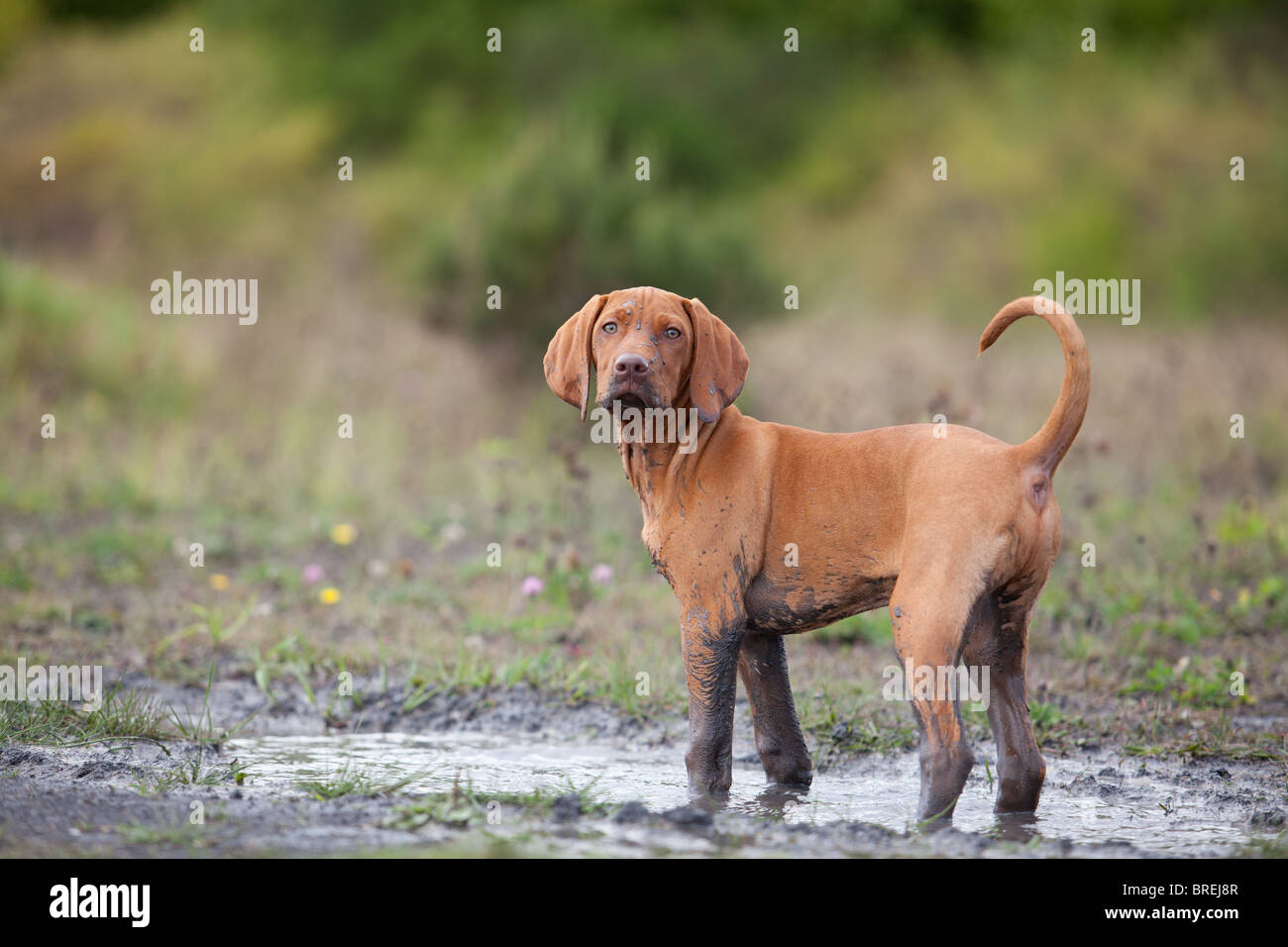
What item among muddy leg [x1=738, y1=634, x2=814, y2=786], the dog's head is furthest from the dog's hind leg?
the dog's head

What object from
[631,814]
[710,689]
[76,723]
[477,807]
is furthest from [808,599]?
[76,723]

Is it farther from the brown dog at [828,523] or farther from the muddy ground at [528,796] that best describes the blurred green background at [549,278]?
the brown dog at [828,523]

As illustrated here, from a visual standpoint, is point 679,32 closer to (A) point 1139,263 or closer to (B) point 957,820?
(A) point 1139,263

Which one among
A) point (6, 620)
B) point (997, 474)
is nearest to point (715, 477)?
point (997, 474)

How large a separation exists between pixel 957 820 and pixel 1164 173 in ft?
66.9

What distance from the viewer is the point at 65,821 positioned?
433 cm

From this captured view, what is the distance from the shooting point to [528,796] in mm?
4863

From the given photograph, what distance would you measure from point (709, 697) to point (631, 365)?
1.30m

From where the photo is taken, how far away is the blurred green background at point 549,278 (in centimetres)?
856

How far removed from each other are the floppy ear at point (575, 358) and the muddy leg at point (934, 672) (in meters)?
1.42

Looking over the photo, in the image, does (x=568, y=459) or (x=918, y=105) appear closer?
(x=568, y=459)

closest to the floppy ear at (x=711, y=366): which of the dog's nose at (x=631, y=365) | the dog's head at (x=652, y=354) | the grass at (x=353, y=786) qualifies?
the dog's head at (x=652, y=354)

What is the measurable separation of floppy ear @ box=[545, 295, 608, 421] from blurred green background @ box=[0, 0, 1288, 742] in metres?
2.24

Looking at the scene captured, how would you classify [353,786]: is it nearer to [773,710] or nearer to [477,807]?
[477,807]
